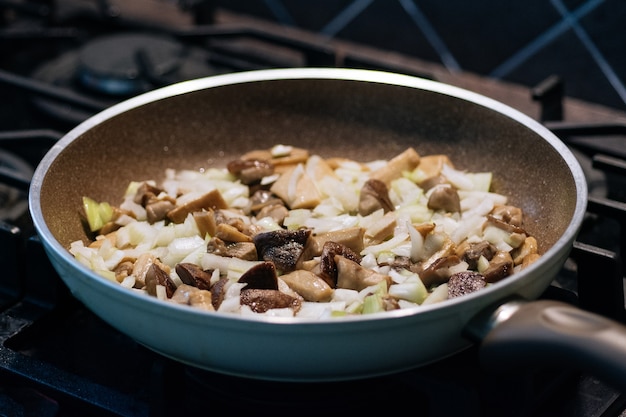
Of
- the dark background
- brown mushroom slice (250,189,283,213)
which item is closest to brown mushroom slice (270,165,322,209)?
brown mushroom slice (250,189,283,213)

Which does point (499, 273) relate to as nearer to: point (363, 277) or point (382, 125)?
point (363, 277)

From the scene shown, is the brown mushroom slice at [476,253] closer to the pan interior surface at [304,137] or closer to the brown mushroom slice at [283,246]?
the pan interior surface at [304,137]

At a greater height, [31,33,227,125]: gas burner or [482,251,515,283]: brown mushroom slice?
[31,33,227,125]: gas burner

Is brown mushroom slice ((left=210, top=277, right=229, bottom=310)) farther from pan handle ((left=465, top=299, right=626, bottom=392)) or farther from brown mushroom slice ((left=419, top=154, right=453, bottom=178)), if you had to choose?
brown mushroom slice ((left=419, top=154, right=453, bottom=178))

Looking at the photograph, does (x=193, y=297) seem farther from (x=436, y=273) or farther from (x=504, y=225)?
(x=504, y=225)

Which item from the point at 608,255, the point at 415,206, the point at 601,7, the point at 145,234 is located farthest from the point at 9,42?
the point at 608,255

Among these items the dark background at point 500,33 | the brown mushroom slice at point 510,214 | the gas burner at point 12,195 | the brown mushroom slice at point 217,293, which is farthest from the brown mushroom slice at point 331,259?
the dark background at point 500,33
